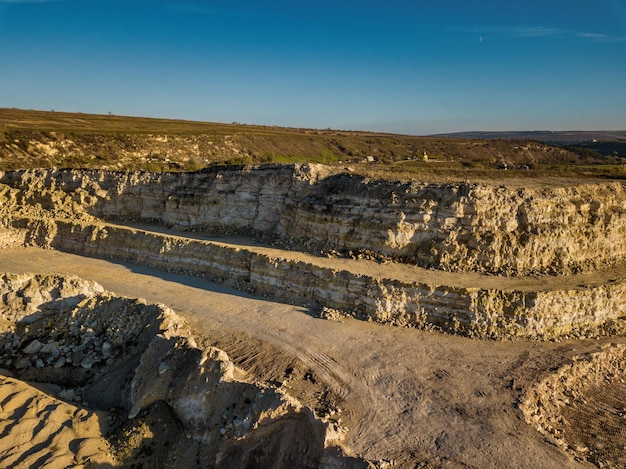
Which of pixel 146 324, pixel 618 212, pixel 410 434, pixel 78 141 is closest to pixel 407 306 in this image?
pixel 410 434

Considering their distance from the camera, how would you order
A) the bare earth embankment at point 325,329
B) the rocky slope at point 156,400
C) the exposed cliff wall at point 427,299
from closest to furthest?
1. the rocky slope at point 156,400
2. the bare earth embankment at point 325,329
3. the exposed cliff wall at point 427,299

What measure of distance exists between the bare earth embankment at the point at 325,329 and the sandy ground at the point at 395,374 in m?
0.06

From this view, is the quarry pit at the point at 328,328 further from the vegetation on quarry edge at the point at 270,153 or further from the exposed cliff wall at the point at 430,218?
the vegetation on quarry edge at the point at 270,153

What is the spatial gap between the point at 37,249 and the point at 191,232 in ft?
28.3

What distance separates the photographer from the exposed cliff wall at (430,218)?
55.5 feet

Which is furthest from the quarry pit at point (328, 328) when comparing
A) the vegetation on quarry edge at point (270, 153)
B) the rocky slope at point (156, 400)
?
the vegetation on quarry edge at point (270, 153)

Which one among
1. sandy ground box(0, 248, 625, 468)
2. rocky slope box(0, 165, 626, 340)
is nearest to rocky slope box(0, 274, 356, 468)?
sandy ground box(0, 248, 625, 468)

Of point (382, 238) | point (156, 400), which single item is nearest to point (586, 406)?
point (382, 238)

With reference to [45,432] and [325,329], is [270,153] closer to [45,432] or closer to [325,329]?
[325,329]

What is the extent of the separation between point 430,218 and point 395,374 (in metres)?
7.73

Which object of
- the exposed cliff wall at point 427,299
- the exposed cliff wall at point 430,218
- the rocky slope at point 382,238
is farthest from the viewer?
the exposed cliff wall at point 430,218

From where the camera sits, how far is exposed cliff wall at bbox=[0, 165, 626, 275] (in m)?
16.9

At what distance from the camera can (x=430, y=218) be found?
17562 millimetres

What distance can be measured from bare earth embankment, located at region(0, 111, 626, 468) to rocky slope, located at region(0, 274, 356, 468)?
0.05 meters
